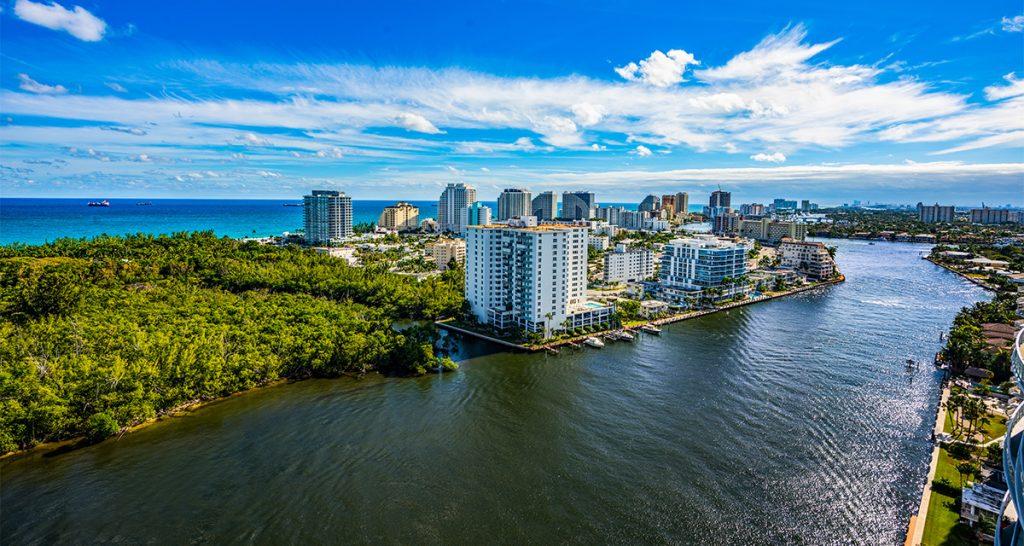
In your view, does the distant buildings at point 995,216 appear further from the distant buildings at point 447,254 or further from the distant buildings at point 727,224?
the distant buildings at point 447,254

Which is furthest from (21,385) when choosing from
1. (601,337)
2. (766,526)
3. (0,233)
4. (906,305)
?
(0,233)

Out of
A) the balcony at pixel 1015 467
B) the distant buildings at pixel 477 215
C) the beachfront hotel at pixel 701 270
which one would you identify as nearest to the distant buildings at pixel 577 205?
the distant buildings at pixel 477 215

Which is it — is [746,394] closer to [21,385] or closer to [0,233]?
[21,385]

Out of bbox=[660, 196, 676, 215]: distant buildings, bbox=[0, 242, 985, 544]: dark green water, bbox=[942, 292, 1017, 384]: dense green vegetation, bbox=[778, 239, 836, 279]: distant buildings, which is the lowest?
bbox=[0, 242, 985, 544]: dark green water

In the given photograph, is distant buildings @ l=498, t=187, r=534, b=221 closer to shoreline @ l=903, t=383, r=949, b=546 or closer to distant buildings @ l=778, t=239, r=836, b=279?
distant buildings @ l=778, t=239, r=836, b=279

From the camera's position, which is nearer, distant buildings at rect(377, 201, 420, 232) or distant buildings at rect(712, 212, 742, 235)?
distant buildings at rect(712, 212, 742, 235)

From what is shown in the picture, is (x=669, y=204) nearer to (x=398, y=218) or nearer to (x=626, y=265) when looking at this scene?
(x=398, y=218)

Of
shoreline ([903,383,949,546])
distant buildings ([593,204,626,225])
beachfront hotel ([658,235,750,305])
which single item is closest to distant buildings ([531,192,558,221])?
distant buildings ([593,204,626,225])
